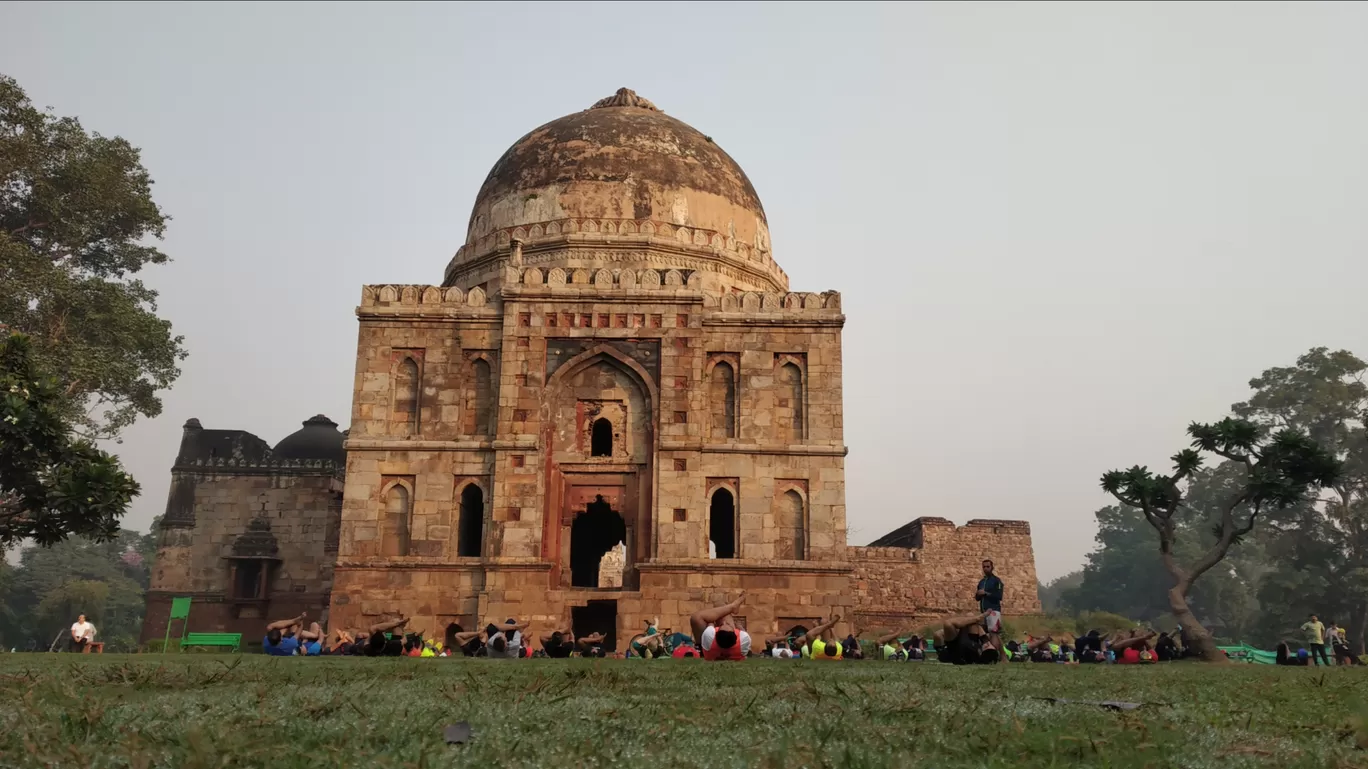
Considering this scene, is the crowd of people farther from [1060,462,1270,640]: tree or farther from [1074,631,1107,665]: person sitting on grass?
[1060,462,1270,640]: tree

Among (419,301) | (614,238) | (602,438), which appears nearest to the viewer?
(602,438)

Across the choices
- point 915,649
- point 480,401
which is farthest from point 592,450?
point 915,649

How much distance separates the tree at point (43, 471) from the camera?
16859 millimetres

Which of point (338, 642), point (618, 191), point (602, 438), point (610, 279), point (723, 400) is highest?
point (618, 191)

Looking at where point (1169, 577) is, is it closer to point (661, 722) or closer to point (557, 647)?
point (557, 647)

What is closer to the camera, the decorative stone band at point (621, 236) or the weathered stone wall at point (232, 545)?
the decorative stone band at point (621, 236)

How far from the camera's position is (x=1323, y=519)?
40.3 meters

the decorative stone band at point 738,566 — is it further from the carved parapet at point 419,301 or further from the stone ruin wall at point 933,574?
the stone ruin wall at point 933,574

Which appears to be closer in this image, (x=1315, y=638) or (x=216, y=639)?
(x=1315, y=638)

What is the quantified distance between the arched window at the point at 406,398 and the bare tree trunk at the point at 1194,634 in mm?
14546

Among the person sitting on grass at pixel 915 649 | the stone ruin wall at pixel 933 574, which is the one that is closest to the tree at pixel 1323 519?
the stone ruin wall at pixel 933 574

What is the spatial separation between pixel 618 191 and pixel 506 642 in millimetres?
12431

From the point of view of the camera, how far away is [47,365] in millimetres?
24125

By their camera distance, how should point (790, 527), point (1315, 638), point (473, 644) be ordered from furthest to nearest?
point (790, 527) → point (1315, 638) → point (473, 644)
